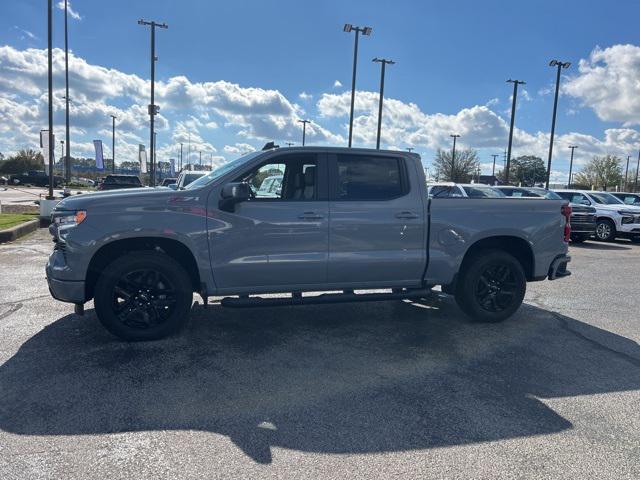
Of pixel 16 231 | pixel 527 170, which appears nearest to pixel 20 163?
pixel 16 231

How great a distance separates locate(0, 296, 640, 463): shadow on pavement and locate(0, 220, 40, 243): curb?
7.30 m

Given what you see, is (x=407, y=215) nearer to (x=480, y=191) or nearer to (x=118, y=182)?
(x=480, y=191)

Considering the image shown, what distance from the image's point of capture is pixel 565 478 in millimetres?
2842

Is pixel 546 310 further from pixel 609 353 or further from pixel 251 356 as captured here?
pixel 251 356

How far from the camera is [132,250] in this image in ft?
16.0

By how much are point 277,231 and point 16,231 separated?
991cm

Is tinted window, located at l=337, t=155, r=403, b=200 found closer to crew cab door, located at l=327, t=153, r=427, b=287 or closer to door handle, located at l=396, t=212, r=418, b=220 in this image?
crew cab door, located at l=327, t=153, r=427, b=287

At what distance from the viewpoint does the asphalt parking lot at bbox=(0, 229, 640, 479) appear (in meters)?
2.97

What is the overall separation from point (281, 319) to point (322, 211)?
60.8 inches

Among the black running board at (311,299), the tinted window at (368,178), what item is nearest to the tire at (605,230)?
the black running board at (311,299)

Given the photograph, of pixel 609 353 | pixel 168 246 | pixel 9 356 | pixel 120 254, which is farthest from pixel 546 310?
pixel 9 356

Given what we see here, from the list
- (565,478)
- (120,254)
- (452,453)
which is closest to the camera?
(565,478)

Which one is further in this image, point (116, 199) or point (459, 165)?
point (459, 165)

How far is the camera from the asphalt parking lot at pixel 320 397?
9.74ft
